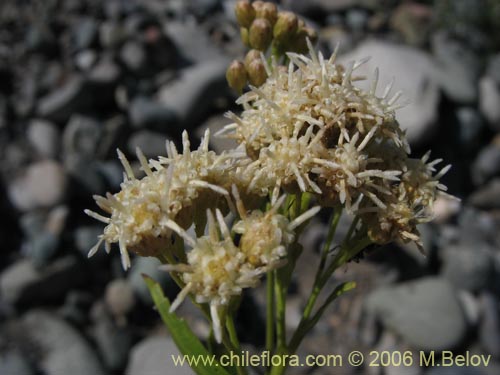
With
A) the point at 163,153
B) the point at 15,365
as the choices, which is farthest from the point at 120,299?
the point at 163,153

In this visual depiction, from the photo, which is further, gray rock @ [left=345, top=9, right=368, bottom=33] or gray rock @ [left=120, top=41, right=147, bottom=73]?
gray rock @ [left=345, top=9, right=368, bottom=33]

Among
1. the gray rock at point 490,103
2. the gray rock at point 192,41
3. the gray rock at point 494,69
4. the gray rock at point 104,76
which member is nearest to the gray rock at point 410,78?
the gray rock at point 490,103

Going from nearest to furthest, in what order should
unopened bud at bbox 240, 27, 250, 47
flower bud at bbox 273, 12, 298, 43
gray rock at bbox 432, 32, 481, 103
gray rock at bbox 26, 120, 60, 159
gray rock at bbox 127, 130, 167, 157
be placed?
1. flower bud at bbox 273, 12, 298, 43
2. unopened bud at bbox 240, 27, 250, 47
3. gray rock at bbox 127, 130, 167, 157
4. gray rock at bbox 26, 120, 60, 159
5. gray rock at bbox 432, 32, 481, 103

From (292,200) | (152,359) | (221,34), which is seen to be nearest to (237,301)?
(292,200)

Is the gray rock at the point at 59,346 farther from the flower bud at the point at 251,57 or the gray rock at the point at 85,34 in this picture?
the gray rock at the point at 85,34

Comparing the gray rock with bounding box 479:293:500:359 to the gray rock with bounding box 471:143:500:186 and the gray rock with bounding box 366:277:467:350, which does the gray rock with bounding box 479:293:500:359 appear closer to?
the gray rock with bounding box 366:277:467:350

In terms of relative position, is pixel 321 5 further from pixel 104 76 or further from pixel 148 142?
pixel 148 142

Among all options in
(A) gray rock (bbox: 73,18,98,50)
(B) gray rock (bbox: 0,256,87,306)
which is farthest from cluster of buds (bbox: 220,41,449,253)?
(A) gray rock (bbox: 73,18,98,50)
